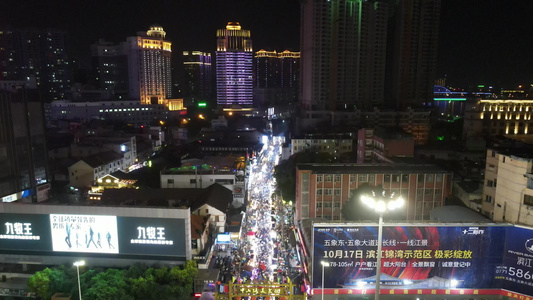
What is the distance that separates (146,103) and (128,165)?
36854 millimetres

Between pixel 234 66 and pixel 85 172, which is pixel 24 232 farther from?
pixel 234 66

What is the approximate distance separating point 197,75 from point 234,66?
2207cm

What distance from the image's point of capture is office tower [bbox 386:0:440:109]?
57.3 meters

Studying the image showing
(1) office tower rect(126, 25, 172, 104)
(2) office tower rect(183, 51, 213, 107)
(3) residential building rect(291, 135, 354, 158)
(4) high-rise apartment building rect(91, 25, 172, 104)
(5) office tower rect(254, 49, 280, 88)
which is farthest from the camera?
(2) office tower rect(183, 51, 213, 107)

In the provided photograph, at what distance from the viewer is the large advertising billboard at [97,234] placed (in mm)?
15930

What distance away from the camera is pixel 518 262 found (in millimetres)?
14266

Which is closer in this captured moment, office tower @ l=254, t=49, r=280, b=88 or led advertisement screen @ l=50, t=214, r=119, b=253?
led advertisement screen @ l=50, t=214, r=119, b=253

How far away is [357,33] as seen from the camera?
58.1 meters

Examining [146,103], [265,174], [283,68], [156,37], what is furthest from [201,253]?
[283,68]

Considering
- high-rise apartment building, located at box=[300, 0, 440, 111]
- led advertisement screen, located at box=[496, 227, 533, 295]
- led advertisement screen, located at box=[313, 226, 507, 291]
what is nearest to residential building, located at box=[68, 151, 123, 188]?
led advertisement screen, located at box=[313, 226, 507, 291]

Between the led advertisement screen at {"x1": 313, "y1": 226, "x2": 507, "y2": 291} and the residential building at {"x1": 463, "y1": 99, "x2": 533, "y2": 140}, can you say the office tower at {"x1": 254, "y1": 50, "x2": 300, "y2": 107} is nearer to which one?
the residential building at {"x1": 463, "y1": 99, "x2": 533, "y2": 140}

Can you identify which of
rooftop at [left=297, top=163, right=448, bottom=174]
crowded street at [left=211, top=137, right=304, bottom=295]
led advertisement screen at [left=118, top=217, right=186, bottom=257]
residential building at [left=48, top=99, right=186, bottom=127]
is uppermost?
residential building at [left=48, top=99, right=186, bottom=127]

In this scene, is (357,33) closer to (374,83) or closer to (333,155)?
(374,83)

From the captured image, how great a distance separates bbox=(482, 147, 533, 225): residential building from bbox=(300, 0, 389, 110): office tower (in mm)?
40117
